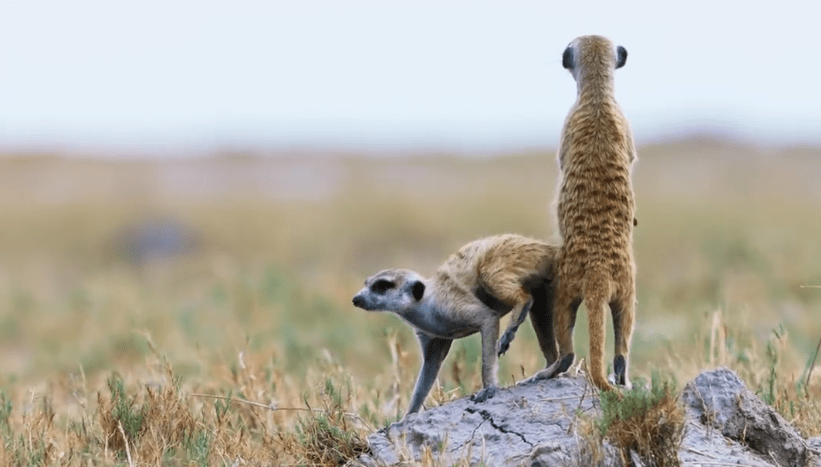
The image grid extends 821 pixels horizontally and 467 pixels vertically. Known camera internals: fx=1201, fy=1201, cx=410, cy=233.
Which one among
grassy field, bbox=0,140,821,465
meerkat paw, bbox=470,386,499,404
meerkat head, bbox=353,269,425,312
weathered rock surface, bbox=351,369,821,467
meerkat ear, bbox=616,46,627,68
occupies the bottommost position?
grassy field, bbox=0,140,821,465

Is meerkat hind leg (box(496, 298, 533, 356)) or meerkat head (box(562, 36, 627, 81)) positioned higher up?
meerkat head (box(562, 36, 627, 81))

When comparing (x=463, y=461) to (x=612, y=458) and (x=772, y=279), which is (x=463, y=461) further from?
(x=772, y=279)

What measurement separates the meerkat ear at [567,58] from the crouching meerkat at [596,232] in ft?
1.03

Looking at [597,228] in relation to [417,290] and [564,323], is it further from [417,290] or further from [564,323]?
[417,290]

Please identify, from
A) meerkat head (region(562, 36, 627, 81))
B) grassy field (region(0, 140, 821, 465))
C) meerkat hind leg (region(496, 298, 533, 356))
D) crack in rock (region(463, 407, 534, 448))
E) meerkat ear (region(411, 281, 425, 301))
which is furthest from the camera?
grassy field (region(0, 140, 821, 465))

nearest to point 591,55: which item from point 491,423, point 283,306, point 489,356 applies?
point 489,356

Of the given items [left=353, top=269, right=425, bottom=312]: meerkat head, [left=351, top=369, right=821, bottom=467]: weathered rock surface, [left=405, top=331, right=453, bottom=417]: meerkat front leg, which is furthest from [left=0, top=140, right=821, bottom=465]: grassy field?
[left=353, top=269, right=425, bottom=312]: meerkat head

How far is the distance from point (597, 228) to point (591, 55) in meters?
1.02

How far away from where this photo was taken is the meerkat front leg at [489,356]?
222 inches

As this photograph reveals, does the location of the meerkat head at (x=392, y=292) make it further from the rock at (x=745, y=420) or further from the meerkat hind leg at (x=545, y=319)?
the rock at (x=745, y=420)

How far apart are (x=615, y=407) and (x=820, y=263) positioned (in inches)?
472

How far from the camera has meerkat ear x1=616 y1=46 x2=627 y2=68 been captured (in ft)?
20.2

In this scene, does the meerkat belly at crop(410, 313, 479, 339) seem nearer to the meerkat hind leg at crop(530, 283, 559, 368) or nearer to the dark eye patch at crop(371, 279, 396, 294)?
the dark eye patch at crop(371, 279, 396, 294)

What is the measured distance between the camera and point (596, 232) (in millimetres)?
5590
